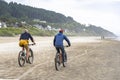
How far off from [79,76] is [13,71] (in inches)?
130

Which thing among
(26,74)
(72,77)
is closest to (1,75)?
(26,74)

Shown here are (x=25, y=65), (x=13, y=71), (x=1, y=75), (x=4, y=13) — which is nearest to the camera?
(x=1, y=75)

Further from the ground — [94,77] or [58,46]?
[58,46]

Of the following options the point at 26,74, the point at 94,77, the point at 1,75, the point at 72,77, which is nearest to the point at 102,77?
the point at 94,77

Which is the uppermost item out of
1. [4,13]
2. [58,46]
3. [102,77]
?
[4,13]

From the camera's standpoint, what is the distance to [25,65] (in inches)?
698

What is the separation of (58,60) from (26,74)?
89.6 inches

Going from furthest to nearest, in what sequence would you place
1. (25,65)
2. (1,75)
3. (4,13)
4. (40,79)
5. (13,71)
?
1. (4,13)
2. (25,65)
3. (13,71)
4. (1,75)
5. (40,79)

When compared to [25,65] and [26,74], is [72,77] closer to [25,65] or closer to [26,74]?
[26,74]

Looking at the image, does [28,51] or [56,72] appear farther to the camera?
[28,51]

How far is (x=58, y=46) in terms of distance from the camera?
16.3m

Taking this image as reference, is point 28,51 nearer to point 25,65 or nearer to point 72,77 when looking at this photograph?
point 25,65

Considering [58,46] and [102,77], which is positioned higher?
[58,46]

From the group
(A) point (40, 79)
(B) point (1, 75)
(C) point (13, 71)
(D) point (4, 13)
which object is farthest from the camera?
(D) point (4, 13)
